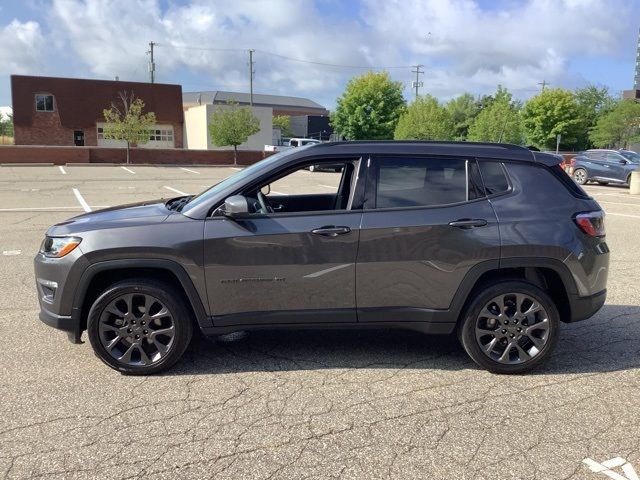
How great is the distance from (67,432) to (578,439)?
9.72 ft

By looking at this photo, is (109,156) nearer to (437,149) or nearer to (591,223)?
(437,149)

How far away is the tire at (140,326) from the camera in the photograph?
12.7 feet

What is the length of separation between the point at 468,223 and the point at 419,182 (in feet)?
1.53

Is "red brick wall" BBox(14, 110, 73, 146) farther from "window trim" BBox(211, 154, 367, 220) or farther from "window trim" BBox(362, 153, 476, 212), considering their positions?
"window trim" BBox(362, 153, 476, 212)

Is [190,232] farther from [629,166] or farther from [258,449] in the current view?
[629,166]

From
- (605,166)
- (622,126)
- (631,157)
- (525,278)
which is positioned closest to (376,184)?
(525,278)

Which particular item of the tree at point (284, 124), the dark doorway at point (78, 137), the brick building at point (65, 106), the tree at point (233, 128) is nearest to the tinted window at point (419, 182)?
the tree at point (233, 128)

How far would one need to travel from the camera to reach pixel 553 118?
5559 centimetres

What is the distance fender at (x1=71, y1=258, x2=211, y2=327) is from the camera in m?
3.80

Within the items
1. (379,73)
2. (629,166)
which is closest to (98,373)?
(629,166)

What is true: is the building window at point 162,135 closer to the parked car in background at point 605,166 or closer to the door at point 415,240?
the parked car in background at point 605,166

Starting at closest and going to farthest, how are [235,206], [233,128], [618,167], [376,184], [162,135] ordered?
[235,206] → [376,184] → [618,167] → [233,128] → [162,135]

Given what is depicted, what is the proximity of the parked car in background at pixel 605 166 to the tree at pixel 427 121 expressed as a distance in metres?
18.4

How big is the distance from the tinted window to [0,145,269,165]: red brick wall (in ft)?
115
